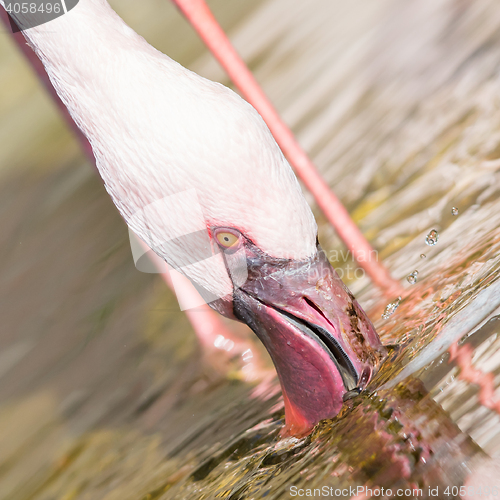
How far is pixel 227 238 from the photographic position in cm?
111

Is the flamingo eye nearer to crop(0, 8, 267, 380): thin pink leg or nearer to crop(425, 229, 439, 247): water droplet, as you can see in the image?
crop(0, 8, 267, 380): thin pink leg

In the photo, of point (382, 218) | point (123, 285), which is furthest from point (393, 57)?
point (123, 285)

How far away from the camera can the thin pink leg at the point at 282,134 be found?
1.69 m

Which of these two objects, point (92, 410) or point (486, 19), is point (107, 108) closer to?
point (92, 410)

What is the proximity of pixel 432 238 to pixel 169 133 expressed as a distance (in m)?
1.09

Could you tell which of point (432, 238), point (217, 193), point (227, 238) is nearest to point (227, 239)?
point (227, 238)

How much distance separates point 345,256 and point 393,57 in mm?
966

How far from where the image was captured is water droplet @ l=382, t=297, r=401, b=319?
1536 mm

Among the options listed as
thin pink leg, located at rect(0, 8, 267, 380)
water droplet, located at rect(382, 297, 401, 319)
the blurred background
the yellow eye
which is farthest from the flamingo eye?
Result: thin pink leg, located at rect(0, 8, 267, 380)

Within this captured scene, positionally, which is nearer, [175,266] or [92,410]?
[175,266]

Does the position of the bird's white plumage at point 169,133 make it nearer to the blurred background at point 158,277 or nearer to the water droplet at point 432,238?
the blurred background at point 158,277

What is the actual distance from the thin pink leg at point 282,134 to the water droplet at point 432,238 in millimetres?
160

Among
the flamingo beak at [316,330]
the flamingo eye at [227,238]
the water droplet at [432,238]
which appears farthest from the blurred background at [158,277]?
the flamingo eye at [227,238]

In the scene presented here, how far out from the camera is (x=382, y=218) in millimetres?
2092
